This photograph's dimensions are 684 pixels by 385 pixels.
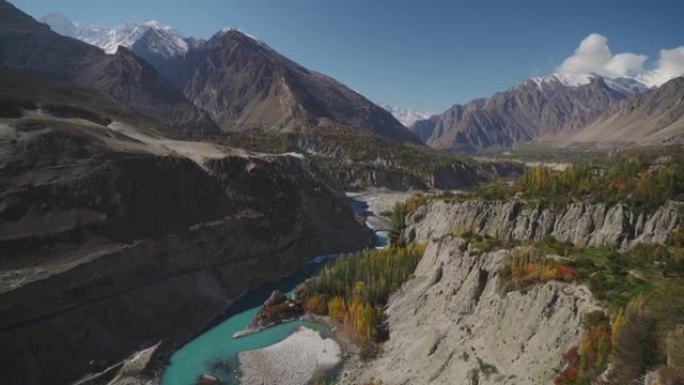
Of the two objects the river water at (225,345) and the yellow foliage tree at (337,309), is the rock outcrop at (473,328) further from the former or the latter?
the river water at (225,345)

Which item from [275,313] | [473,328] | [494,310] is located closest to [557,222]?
[494,310]

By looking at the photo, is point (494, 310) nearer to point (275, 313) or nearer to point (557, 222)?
point (557, 222)

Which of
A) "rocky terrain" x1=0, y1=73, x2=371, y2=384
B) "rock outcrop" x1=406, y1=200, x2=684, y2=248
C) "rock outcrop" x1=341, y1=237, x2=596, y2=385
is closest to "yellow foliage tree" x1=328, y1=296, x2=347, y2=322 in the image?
"rock outcrop" x1=341, y1=237, x2=596, y2=385

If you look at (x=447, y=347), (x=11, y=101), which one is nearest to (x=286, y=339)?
(x=447, y=347)

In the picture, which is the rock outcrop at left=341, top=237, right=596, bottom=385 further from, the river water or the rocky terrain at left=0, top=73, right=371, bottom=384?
the rocky terrain at left=0, top=73, right=371, bottom=384

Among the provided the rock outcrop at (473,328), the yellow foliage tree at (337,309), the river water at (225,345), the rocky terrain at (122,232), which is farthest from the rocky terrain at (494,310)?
the rocky terrain at (122,232)

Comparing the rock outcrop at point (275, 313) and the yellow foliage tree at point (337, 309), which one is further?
the rock outcrop at point (275, 313)
